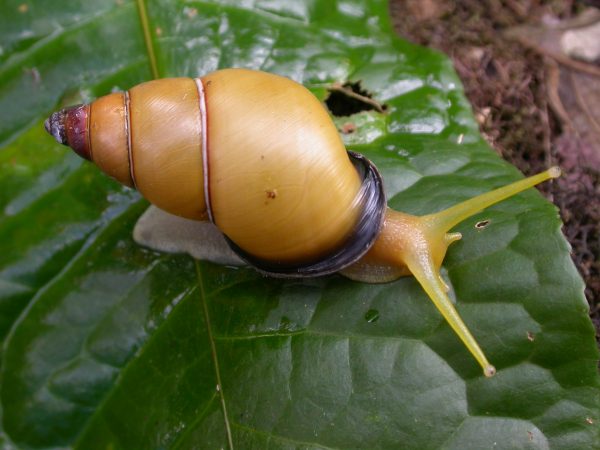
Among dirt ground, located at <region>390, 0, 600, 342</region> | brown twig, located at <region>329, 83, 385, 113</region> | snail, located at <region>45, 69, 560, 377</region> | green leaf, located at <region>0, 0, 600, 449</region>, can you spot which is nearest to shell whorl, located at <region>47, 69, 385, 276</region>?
snail, located at <region>45, 69, 560, 377</region>

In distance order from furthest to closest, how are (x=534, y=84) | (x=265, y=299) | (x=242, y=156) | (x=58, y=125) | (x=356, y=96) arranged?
(x=534, y=84) → (x=356, y=96) → (x=265, y=299) → (x=58, y=125) → (x=242, y=156)

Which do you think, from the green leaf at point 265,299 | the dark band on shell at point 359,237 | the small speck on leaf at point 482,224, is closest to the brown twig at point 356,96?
the green leaf at point 265,299

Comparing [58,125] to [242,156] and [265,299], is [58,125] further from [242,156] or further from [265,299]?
[265,299]

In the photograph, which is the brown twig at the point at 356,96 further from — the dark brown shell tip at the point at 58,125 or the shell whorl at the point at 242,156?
the dark brown shell tip at the point at 58,125

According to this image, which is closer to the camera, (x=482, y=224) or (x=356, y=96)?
(x=482, y=224)

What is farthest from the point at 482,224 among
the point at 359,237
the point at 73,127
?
the point at 73,127

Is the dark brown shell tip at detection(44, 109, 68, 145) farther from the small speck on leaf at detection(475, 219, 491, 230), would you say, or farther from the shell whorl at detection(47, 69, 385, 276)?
the small speck on leaf at detection(475, 219, 491, 230)

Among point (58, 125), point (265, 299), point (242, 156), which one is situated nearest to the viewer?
point (242, 156)
